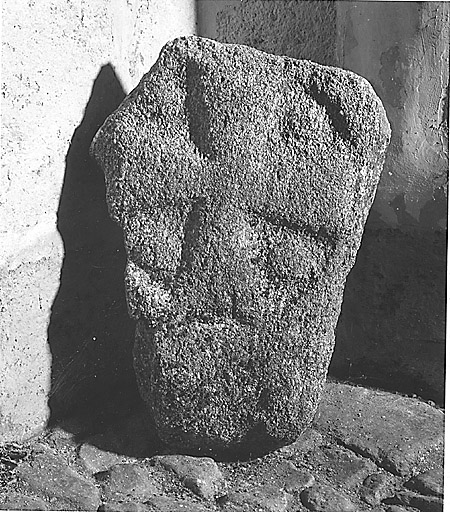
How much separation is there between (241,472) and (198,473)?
0.09m

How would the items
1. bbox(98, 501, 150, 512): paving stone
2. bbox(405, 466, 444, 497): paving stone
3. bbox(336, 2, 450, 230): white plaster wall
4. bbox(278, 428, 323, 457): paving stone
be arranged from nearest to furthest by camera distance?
bbox(98, 501, 150, 512): paving stone → bbox(405, 466, 444, 497): paving stone → bbox(278, 428, 323, 457): paving stone → bbox(336, 2, 450, 230): white plaster wall

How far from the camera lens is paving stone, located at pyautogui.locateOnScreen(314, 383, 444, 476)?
181cm

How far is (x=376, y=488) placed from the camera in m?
1.72

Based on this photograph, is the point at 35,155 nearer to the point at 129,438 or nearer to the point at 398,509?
the point at 129,438

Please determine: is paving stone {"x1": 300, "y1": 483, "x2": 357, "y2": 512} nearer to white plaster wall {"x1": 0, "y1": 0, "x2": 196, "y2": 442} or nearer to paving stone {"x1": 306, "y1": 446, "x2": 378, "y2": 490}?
paving stone {"x1": 306, "y1": 446, "x2": 378, "y2": 490}

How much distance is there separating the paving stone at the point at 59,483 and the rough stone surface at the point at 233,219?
190 mm

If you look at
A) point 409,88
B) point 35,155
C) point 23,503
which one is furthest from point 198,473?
point 409,88

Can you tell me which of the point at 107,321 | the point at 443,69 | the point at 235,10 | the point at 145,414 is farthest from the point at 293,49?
the point at 145,414

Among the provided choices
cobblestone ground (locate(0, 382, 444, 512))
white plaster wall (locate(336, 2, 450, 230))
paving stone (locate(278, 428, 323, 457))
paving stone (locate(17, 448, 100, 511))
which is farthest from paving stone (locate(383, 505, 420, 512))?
white plaster wall (locate(336, 2, 450, 230))

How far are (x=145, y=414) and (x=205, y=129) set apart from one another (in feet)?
1.96

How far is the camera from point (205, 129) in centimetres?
175

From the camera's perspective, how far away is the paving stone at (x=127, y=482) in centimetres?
167

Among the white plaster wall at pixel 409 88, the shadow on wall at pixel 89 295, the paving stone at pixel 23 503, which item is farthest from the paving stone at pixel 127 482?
the white plaster wall at pixel 409 88

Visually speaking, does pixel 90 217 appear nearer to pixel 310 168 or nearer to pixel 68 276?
pixel 68 276
